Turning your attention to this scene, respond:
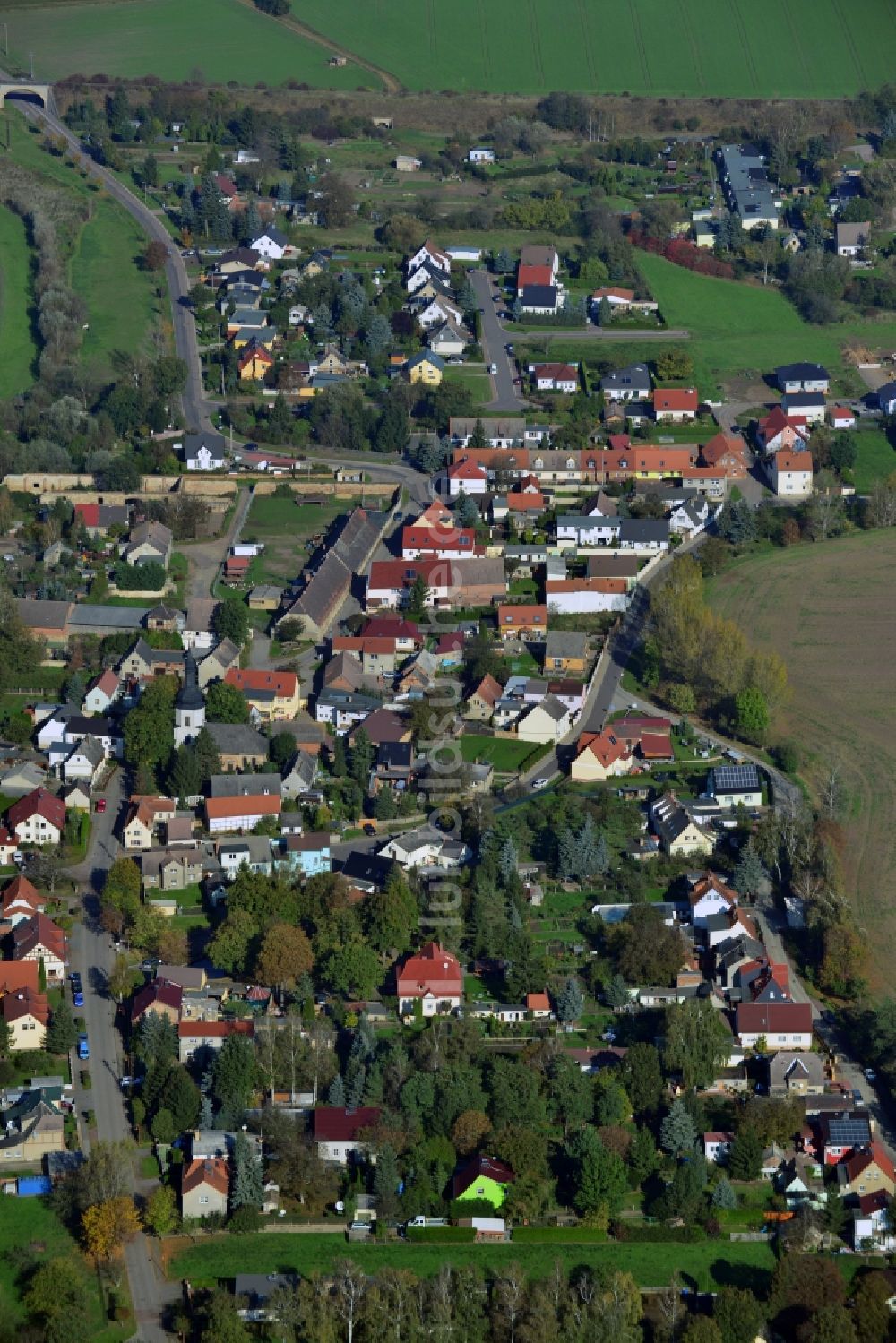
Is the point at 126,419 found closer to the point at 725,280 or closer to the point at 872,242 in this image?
the point at 725,280

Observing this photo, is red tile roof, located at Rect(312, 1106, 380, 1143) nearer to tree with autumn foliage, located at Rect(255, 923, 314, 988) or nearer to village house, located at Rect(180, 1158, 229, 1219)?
village house, located at Rect(180, 1158, 229, 1219)

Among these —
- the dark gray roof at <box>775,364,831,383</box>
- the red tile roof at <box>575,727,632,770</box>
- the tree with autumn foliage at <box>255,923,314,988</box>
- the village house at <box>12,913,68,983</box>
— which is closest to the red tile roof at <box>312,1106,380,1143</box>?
the tree with autumn foliage at <box>255,923,314,988</box>

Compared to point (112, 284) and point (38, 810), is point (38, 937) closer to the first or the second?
point (38, 810)

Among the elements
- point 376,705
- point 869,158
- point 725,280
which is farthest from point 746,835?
point 869,158

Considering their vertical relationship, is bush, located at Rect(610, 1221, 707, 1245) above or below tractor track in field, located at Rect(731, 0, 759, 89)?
below

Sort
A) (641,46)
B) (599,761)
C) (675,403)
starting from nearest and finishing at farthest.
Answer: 1. (599,761)
2. (675,403)
3. (641,46)

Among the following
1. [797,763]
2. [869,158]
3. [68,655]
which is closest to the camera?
[797,763]

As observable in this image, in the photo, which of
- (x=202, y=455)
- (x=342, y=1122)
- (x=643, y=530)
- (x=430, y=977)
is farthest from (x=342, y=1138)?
(x=202, y=455)
